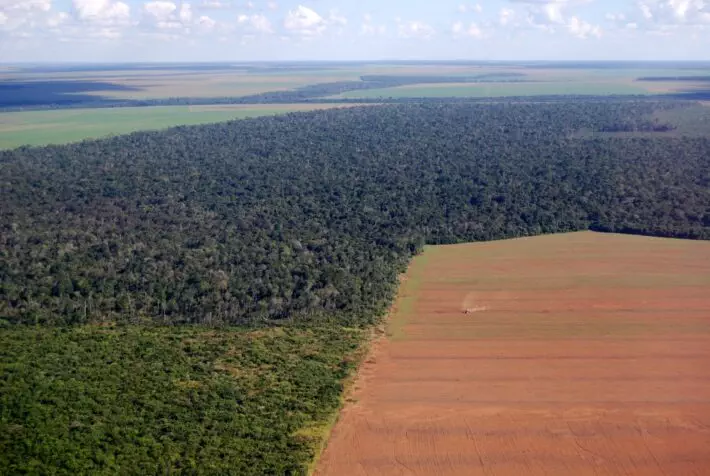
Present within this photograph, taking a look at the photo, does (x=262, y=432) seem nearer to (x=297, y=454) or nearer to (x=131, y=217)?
(x=297, y=454)

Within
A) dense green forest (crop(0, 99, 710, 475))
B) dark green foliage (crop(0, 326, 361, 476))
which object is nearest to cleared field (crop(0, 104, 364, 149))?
dense green forest (crop(0, 99, 710, 475))

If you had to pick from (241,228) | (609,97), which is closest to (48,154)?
(241,228)

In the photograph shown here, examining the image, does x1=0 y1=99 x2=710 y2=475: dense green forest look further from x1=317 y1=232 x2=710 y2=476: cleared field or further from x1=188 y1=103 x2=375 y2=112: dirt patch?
x1=188 y1=103 x2=375 y2=112: dirt patch

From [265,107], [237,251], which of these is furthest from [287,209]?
[265,107]

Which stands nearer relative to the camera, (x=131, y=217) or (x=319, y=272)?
(x=319, y=272)

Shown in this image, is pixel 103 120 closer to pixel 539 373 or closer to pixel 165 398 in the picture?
pixel 165 398

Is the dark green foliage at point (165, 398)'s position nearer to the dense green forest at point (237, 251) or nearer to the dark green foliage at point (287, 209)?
the dense green forest at point (237, 251)
